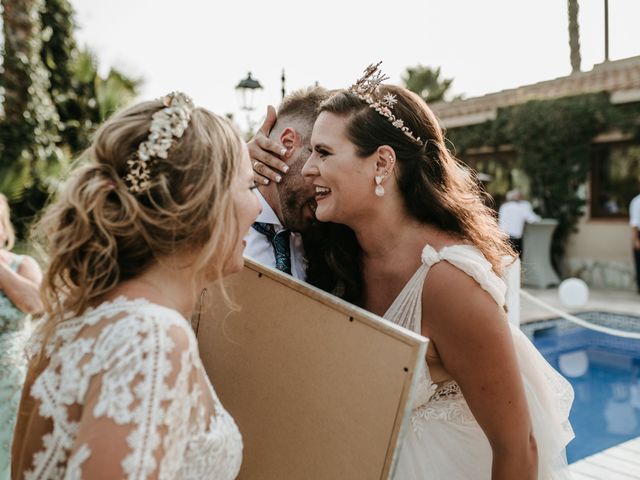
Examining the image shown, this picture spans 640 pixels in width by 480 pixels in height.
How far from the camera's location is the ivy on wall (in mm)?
12070

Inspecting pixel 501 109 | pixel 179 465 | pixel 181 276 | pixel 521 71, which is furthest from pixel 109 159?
pixel 521 71

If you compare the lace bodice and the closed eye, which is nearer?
the lace bodice

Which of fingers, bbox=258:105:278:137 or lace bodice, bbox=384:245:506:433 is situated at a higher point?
fingers, bbox=258:105:278:137

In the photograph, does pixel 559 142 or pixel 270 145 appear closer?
pixel 270 145

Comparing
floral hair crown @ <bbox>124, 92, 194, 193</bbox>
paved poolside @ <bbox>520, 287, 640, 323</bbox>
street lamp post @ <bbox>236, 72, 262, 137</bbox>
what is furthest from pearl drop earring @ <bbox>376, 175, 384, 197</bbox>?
paved poolside @ <bbox>520, 287, 640, 323</bbox>

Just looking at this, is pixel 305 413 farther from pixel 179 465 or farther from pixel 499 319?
pixel 499 319

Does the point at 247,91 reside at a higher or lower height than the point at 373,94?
higher

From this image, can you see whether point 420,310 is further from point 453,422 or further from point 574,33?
point 574,33

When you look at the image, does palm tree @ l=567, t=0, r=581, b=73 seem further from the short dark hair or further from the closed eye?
the closed eye

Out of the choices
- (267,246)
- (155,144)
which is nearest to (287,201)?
(267,246)

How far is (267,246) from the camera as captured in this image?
2305 millimetres

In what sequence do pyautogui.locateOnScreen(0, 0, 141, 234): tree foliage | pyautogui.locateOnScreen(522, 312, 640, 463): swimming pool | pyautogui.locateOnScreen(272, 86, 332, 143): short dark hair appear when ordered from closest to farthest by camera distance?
pyautogui.locateOnScreen(272, 86, 332, 143): short dark hair, pyautogui.locateOnScreen(522, 312, 640, 463): swimming pool, pyautogui.locateOnScreen(0, 0, 141, 234): tree foliage

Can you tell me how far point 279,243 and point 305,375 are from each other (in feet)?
2.96

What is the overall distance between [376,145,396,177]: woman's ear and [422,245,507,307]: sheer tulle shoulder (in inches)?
12.3
